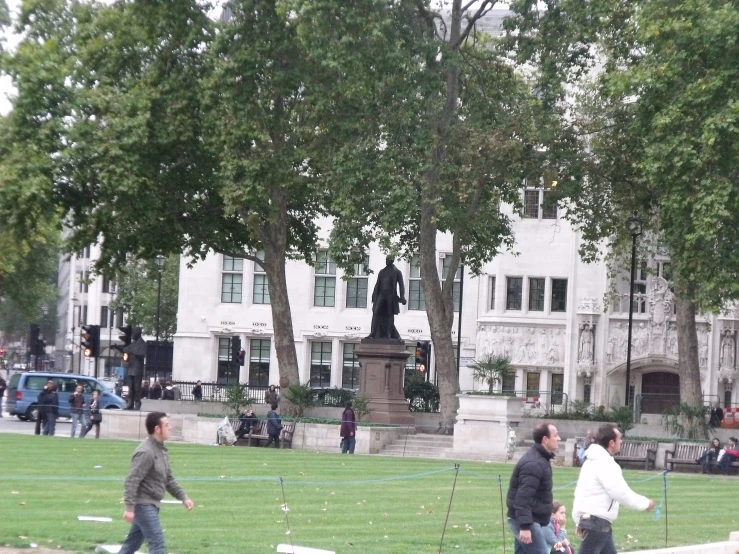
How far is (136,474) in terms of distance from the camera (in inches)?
456

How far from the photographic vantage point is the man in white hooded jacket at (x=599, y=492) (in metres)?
11.7

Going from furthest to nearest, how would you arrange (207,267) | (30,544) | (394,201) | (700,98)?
(207,267), (394,201), (700,98), (30,544)

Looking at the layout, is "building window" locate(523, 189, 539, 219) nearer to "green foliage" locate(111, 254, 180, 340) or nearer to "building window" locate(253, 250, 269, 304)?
"building window" locate(253, 250, 269, 304)

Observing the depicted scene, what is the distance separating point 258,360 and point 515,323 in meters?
13.3

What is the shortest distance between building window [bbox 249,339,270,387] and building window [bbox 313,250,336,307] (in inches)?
131

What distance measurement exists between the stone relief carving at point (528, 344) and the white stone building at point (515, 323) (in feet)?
0.15

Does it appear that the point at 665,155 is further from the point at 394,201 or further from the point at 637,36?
the point at 394,201

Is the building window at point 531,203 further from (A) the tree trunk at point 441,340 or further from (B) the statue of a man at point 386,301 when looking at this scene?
(B) the statue of a man at point 386,301

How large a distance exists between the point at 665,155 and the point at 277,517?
1839 cm

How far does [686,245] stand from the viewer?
113 feet

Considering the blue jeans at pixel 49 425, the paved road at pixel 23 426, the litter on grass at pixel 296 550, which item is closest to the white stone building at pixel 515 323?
the paved road at pixel 23 426

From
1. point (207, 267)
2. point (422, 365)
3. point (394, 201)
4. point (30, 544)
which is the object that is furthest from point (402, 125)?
point (207, 267)

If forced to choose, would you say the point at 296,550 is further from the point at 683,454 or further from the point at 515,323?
the point at 515,323

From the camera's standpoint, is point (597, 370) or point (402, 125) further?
point (597, 370)
